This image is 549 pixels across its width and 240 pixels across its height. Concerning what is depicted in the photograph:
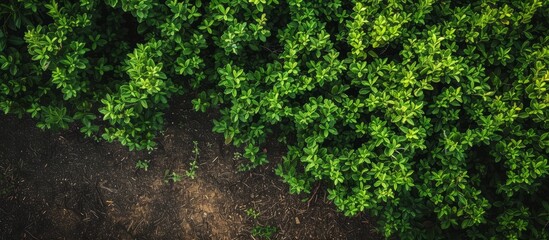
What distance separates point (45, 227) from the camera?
13.9 feet

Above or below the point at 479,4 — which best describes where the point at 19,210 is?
below

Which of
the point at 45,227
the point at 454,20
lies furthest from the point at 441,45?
the point at 45,227

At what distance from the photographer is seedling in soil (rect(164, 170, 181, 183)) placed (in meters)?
4.30

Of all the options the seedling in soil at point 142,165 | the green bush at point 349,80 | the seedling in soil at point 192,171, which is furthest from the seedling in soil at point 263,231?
the seedling in soil at point 142,165

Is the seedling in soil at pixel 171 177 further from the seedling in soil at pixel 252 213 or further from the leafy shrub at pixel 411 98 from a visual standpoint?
the leafy shrub at pixel 411 98

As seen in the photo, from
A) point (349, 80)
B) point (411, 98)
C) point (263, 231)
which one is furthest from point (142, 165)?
point (411, 98)

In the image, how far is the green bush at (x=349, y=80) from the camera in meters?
3.16

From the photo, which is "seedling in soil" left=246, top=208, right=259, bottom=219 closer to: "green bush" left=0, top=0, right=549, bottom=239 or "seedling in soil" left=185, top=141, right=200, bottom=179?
"seedling in soil" left=185, top=141, right=200, bottom=179

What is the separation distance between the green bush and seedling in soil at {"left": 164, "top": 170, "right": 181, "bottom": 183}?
0.86 m

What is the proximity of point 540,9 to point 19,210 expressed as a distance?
4700 mm

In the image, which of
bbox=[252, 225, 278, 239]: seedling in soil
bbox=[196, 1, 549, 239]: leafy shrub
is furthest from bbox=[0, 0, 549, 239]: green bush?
bbox=[252, 225, 278, 239]: seedling in soil

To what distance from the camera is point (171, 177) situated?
433cm

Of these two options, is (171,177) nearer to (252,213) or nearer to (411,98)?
(252,213)

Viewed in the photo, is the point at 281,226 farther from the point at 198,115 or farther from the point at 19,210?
the point at 19,210
